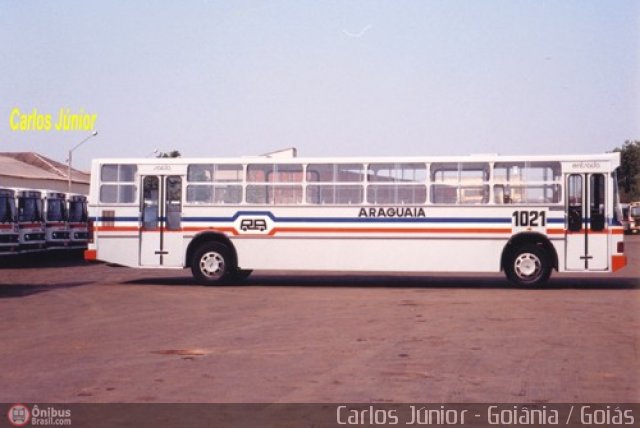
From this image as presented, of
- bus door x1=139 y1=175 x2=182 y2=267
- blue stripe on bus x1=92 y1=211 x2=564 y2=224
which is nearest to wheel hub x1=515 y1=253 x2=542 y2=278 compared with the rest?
blue stripe on bus x1=92 y1=211 x2=564 y2=224

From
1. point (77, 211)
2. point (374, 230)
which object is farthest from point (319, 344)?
point (77, 211)

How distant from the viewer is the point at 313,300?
1652 centimetres

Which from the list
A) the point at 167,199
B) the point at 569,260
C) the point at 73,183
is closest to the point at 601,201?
the point at 569,260

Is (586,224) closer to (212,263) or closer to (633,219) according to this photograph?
(212,263)

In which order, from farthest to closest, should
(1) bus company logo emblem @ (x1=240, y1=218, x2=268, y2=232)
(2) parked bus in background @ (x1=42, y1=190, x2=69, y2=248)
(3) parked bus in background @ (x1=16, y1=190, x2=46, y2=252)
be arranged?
(2) parked bus in background @ (x1=42, y1=190, x2=69, y2=248) → (3) parked bus in background @ (x1=16, y1=190, x2=46, y2=252) → (1) bus company logo emblem @ (x1=240, y1=218, x2=268, y2=232)

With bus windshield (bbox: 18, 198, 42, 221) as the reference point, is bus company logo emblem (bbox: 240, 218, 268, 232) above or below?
below

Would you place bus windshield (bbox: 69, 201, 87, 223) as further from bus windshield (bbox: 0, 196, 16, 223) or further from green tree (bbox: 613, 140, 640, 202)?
green tree (bbox: 613, 140, 640, 202)

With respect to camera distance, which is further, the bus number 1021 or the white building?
the white building

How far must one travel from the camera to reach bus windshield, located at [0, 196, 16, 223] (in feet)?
87.0

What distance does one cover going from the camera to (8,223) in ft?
86.9

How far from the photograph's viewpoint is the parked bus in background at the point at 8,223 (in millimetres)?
26211

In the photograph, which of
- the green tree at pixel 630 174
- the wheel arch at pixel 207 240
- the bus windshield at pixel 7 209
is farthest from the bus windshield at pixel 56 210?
the green tree at pixel 630 174

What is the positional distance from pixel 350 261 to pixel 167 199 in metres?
4.56

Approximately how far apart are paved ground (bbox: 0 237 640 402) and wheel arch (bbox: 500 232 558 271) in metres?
0.69
